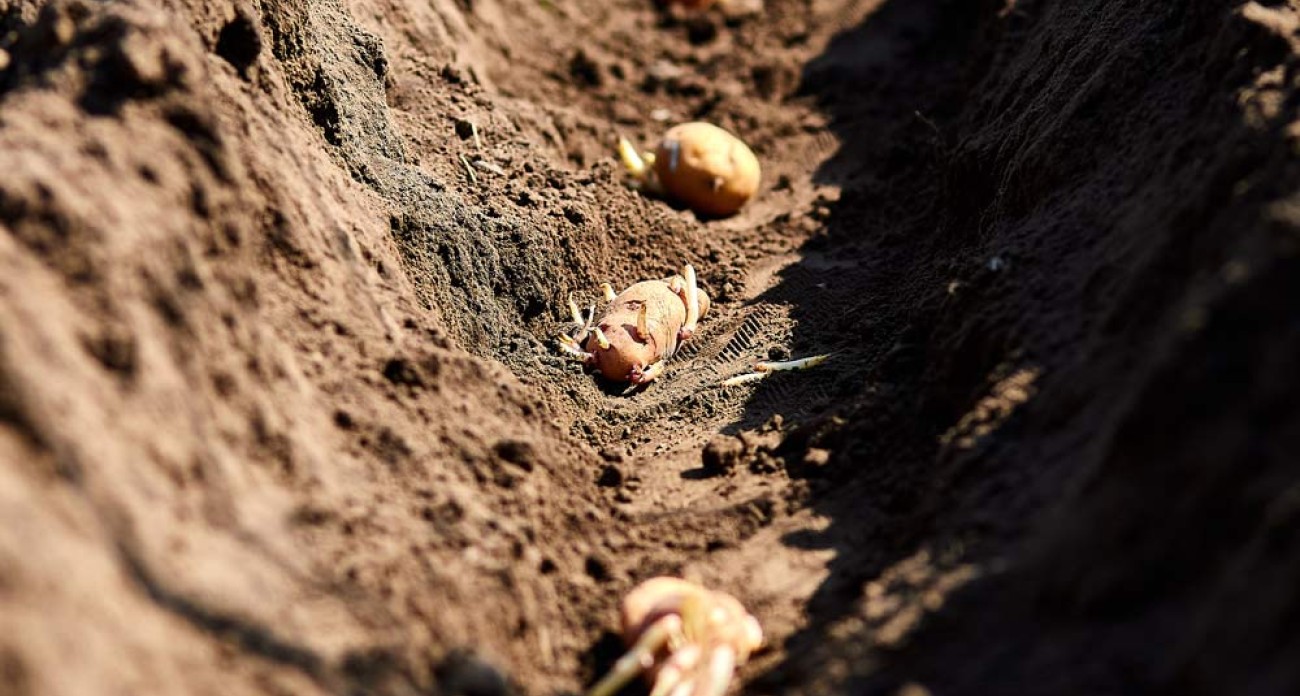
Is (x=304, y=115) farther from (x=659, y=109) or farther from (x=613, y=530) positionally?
(x=659, y=109)

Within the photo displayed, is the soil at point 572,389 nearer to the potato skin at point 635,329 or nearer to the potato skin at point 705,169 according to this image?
the potato skin at point 635,329

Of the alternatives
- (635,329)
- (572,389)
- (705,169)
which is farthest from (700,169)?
(572,389)

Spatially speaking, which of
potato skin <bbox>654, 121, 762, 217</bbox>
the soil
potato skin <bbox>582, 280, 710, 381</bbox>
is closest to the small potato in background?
potato skin <bbox>654, 121, 762, 217</bbox>

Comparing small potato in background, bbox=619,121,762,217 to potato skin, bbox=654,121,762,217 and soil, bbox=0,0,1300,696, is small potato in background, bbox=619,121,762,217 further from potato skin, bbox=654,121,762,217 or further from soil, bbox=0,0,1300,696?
soil, bbox=0,0,1300,696

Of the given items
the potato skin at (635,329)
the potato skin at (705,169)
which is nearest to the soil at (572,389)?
the potato skin at (635,329)

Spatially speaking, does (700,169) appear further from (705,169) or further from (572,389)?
(572,389)
